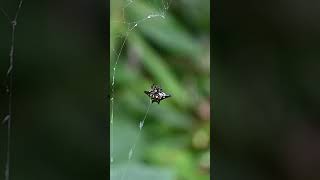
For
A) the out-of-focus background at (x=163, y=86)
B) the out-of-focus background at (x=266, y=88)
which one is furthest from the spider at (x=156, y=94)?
the out-of-focus background at (x=266, y=88)

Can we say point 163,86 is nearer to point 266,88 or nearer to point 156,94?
point 156,94

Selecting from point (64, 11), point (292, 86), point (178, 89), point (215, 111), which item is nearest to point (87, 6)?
point (64, 11)

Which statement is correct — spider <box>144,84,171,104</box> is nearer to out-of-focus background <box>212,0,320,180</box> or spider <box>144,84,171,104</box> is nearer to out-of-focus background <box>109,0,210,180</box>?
out-of-focus background <box>109,0,210,180</box>

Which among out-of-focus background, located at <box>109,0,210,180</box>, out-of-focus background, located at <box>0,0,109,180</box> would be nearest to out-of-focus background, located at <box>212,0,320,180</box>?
out-of-focus background, located at <box>109,0,210,180</box>

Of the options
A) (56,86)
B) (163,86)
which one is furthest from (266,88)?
(56,86)

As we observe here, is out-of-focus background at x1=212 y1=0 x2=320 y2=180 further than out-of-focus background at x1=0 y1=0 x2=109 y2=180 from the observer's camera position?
Yes

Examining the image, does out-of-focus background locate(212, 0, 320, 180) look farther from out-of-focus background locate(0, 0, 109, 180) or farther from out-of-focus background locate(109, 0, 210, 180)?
out-of-focus background locate(0, 0, 109, 180)

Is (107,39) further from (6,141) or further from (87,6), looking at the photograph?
(6,141)
